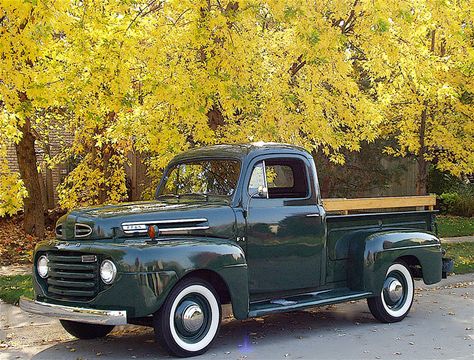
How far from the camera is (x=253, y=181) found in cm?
794

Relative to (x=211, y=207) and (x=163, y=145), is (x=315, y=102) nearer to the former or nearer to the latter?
(x=163, y=145)

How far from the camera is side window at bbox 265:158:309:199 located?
8383mm

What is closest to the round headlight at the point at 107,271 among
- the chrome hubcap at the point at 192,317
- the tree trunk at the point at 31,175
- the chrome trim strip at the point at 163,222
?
the chrome trim strip at the point at 163,222

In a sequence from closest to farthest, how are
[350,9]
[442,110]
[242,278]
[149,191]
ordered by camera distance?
1. [242,278]
2. [350,9]
3. [149,191]
4. [442,110]

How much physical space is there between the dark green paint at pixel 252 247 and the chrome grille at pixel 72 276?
70mm

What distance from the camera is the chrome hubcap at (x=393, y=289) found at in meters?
8.88

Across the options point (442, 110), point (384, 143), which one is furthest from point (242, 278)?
point (384, 143)

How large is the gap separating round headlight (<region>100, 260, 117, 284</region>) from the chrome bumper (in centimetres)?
30

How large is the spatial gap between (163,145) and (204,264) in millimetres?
4091

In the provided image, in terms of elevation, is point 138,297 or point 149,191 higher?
point 149,191

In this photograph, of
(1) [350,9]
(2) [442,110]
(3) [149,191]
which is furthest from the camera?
(2) [442,110]

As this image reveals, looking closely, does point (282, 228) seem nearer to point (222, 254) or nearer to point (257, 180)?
point (257, 180)

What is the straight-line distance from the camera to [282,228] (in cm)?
793

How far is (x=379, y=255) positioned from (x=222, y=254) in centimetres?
247
